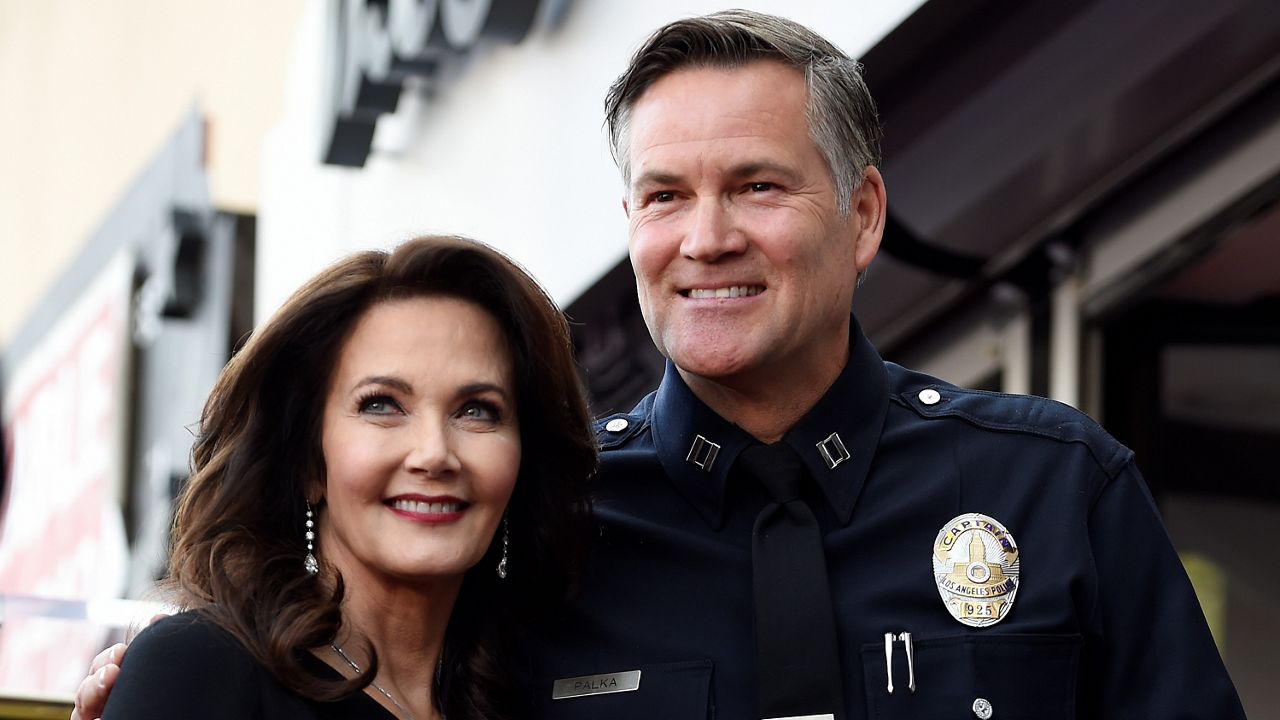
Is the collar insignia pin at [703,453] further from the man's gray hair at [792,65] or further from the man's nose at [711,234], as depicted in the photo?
the man's gray hair at [792,65]

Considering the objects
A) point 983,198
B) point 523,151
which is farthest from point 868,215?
point 523,151

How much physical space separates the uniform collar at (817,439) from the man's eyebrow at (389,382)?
442 millimetres

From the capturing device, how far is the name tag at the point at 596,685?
110 inches

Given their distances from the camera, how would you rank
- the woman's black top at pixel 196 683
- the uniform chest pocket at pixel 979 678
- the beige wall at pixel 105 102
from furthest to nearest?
the beige wall at pixel 105 102 → the uniform chest pocket at pixel 979 678 → the woman's black top at pixel 196 683

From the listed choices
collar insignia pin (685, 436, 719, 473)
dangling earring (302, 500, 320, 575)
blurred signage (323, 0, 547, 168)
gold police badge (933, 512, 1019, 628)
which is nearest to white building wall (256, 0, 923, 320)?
blurred signage (323, 0, 547, 168)

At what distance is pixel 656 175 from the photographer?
288cm

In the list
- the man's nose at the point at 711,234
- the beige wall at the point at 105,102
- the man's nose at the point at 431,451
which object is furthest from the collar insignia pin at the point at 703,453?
the beige wall at the point at 105,102

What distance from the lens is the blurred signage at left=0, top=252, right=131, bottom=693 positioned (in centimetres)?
1261

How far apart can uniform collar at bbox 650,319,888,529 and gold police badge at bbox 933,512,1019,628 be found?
0.50 feet

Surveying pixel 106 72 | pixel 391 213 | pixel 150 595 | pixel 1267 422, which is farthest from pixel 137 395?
pixel 150 595

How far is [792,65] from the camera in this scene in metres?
2.91

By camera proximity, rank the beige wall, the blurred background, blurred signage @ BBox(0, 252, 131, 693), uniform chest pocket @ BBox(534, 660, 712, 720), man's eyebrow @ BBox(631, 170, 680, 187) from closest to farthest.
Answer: uniform chest pocket @ BBox(534, 660, 712, 720) < man's eyebrow @ BBox(631, 170, 680, 187) < the blurred background < the beige wall < blurred signage @ BBox(0, 252, 131, 693)

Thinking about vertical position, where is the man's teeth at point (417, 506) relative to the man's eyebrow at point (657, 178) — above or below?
below

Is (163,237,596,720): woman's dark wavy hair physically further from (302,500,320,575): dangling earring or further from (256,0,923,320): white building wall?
(256,0,923,320): white building wall
